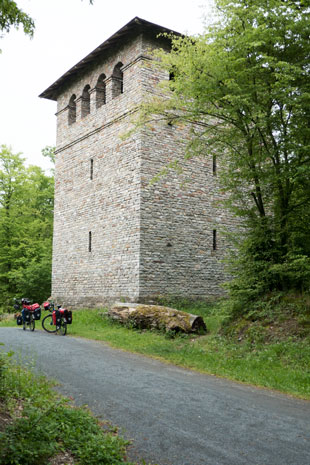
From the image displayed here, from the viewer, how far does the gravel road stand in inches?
151

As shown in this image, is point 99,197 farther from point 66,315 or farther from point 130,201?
point 66,315

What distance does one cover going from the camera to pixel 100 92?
705 inches

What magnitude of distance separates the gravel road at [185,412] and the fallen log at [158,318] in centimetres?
316

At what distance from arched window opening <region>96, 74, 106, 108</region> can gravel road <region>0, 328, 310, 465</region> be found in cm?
1239

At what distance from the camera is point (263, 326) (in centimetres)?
961

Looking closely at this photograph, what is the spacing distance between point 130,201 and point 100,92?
5659 millimetres

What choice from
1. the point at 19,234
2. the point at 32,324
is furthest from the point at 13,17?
the point at 19,234

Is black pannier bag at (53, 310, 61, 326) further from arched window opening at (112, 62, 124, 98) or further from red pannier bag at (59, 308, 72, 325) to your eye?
arched window opening at (112, 62, 124, 98)

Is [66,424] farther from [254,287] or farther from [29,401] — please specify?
[254,287]

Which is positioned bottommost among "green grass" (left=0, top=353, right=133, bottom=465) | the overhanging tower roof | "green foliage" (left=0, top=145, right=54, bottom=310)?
"green grass" (left=0, top=353, right=133, bottom=465)

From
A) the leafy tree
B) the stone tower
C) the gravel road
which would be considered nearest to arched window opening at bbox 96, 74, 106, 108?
the stone tower

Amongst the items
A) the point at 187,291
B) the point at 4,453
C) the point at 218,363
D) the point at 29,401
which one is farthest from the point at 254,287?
the point at 4,453

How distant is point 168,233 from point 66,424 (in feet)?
37.6

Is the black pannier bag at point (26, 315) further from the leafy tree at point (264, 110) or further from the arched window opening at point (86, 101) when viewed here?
the arched window opening at point (86, 101)
